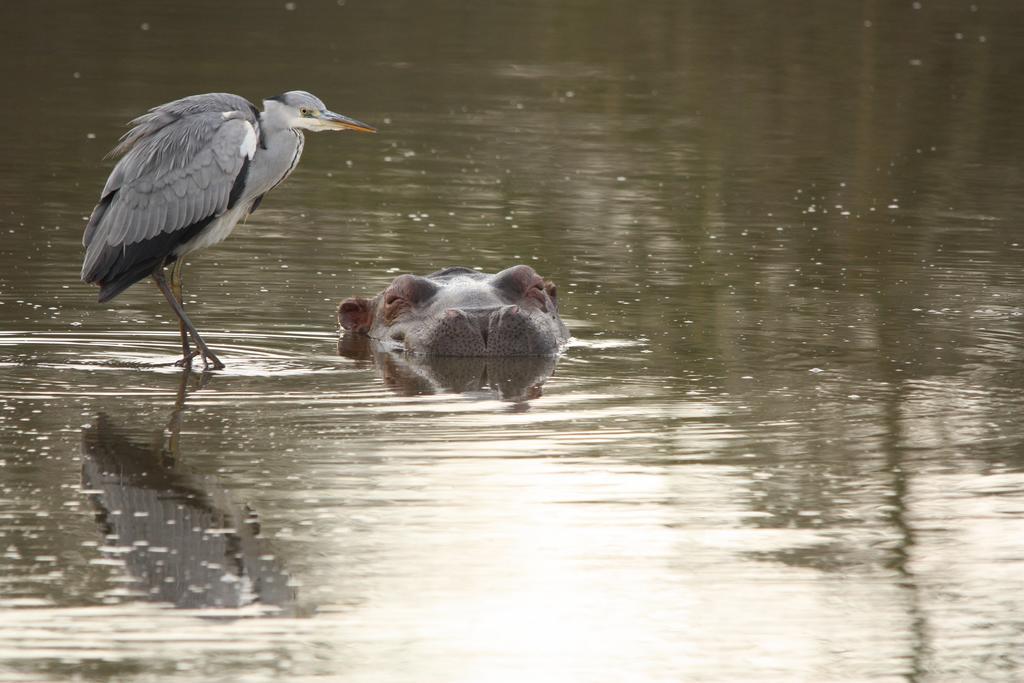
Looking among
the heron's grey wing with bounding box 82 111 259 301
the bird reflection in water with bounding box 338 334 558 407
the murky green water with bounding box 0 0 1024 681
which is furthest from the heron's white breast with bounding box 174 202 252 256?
A: the bird reflection in water with bounding box 338 334 558 407

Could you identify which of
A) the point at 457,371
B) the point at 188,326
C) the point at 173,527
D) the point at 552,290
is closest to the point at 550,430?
the point at 457,371

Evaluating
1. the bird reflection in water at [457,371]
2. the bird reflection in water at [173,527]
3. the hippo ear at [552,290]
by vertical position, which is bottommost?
the bird reflection in water at [457,371]

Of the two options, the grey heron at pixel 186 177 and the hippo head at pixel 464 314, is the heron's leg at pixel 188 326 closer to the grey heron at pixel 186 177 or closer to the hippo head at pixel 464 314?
the grey heron at pixel 186 177

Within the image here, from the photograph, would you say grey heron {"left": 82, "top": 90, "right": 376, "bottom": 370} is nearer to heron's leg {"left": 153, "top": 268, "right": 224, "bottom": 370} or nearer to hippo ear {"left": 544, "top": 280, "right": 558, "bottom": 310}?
heron's leg {"left": 153, "top": 268, "right": 224, "bottom": 370}

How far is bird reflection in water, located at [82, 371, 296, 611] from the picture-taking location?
→ 6.43 metres

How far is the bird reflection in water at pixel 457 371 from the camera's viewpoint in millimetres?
10047

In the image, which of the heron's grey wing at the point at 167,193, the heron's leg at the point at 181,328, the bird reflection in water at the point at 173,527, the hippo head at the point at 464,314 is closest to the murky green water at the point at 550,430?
the bird reflection in water at the point at 173,527

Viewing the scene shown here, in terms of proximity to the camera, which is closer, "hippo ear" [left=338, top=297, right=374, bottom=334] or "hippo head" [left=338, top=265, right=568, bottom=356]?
"hippo head" [left=338, top=265, right=568, bottom=356]

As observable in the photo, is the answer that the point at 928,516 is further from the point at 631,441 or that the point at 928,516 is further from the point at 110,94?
the point at 110,94

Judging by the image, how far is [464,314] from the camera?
1113cm

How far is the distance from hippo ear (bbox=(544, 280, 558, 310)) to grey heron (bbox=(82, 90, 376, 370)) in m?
1.79

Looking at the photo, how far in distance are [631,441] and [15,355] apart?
3.46m

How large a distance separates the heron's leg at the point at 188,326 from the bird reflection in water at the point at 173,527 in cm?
150

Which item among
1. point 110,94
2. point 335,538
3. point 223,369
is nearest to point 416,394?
point 223,369
